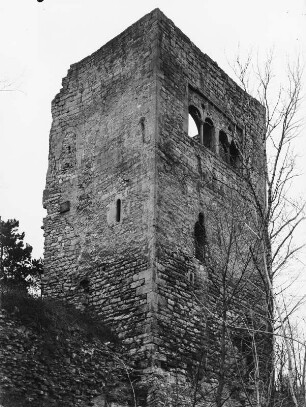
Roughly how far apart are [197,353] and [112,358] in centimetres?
181

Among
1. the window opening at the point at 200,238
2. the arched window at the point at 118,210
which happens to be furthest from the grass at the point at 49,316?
the window opening at the point at 200,238

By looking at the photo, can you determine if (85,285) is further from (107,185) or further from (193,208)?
(193,208)

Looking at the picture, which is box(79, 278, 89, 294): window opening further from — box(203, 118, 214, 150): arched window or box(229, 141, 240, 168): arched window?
box(229, 141, 240, 168): arched window

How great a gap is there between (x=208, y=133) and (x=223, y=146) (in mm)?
626

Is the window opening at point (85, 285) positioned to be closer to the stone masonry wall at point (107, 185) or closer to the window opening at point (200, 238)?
the stone masonry wall at point (107, 185)

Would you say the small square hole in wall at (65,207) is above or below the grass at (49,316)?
above

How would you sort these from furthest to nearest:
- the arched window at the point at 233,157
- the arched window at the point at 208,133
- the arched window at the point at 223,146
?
the arched window at the point at 233,157 < the arched window at the point at 223,146 < the arched window at the point at 208,133

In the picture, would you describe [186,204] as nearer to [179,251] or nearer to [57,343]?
[179,251]

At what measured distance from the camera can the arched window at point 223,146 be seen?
1662 centimetres

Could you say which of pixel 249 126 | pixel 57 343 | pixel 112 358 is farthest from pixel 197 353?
pixel 249 126

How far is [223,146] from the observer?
16.9 meters

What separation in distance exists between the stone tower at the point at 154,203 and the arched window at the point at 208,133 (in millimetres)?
23

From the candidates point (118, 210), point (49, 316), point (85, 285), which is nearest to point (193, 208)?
point (118, 210)

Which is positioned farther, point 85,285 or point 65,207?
point 65,207
